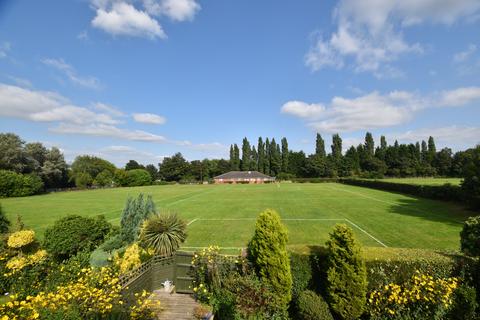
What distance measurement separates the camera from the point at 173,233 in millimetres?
8531

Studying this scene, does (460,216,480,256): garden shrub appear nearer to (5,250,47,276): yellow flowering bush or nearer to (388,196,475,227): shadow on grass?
(388,196,475,227): shadow on grass

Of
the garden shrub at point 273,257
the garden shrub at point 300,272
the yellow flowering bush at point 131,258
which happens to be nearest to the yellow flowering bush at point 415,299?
the garden shrub at point 300,272

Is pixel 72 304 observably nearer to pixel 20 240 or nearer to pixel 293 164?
pixel 20 240

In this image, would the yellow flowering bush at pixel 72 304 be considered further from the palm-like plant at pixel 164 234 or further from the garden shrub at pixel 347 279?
the garden shrub at pixel 347 279

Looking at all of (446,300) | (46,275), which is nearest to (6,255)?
(46,275)

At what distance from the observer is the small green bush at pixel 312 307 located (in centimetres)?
571

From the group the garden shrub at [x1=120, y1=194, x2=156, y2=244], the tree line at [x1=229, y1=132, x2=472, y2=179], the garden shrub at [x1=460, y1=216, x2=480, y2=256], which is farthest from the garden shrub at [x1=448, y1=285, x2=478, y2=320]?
the tree line at [x1=229, y1=132, x2=472, y2=179]

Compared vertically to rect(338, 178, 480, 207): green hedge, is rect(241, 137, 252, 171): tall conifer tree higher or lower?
higher

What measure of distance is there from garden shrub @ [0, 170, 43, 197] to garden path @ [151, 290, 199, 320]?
4893 cm

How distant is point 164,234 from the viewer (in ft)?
27.5

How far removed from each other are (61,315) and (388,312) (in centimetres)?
654

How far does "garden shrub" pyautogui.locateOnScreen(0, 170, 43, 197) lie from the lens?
1638 inches

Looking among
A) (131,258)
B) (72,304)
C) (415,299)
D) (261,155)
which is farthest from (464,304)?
(261,155)

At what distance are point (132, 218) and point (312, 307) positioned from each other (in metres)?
7.86
